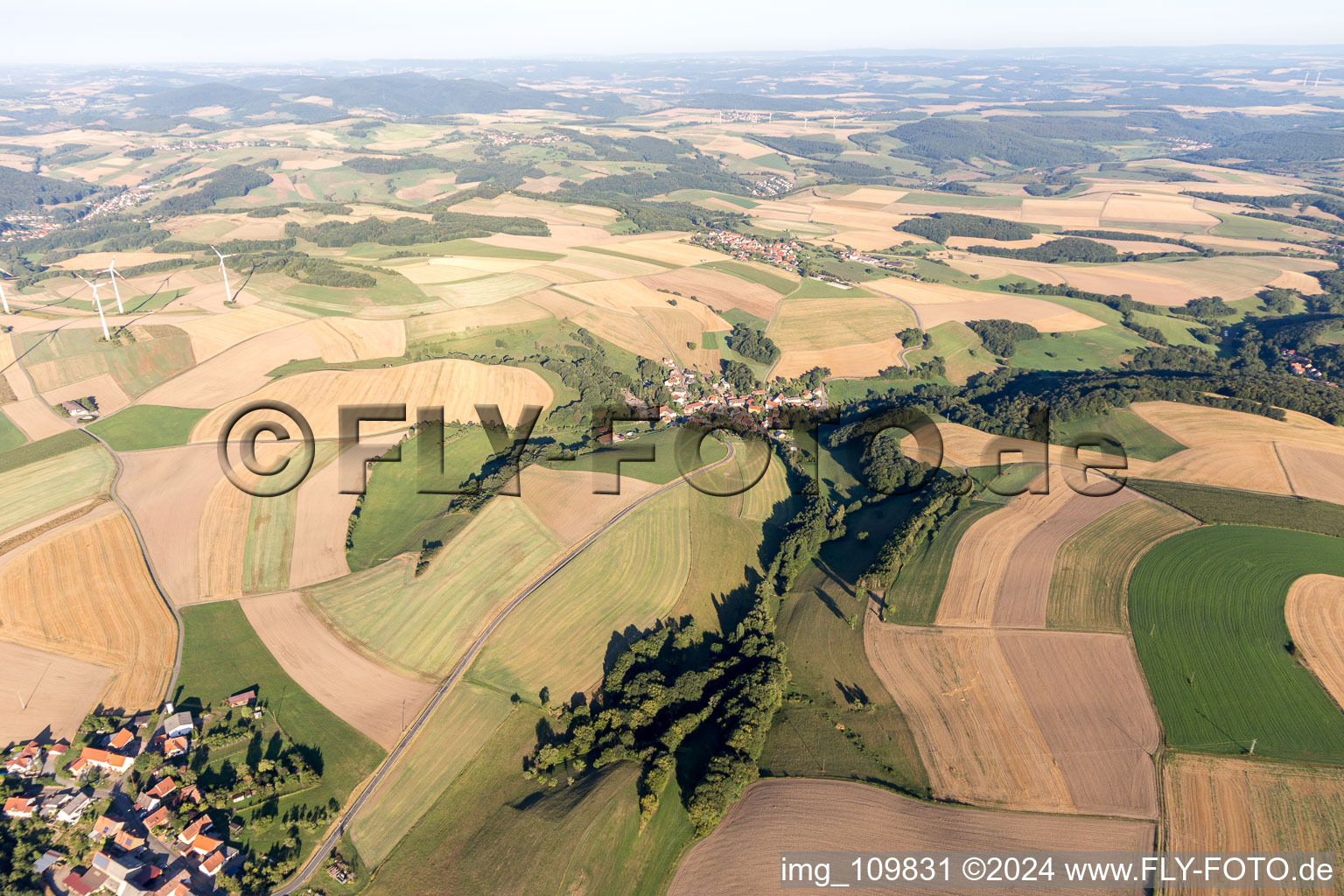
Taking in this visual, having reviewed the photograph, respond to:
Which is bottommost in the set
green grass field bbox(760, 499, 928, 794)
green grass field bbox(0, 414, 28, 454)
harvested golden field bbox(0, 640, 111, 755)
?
green grass field bbox(760, 499, 928, 794)

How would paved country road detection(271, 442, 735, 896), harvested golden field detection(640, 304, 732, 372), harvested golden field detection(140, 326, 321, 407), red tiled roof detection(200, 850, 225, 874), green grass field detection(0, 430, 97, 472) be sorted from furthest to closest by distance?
harvested golden field detection(640, 304, 732, 372) → harvested golden field detection(140, 326, 321, 407) → green grass field detection(0, 430, 97, 472) → paved country road detection(271, 442, 735, 896) → red tiled roof detection(200, 850, 225, 874)

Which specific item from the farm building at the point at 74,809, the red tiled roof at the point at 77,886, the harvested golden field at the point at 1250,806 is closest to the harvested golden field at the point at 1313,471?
the harvested golden field at the point at 1250,806

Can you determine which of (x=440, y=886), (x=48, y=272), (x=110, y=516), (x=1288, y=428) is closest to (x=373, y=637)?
(x=440, y=886)

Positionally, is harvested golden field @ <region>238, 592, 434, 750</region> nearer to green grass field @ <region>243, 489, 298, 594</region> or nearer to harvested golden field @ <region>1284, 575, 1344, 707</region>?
green grass field @ <region>243, 489, 298, 594</region>

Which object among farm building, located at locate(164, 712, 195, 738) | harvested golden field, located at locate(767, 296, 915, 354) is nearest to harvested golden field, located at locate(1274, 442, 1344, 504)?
harvested golden field, located at locate(767, 296, 915, 354)

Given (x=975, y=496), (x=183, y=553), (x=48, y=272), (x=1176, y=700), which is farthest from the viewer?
(x=48, y=272)

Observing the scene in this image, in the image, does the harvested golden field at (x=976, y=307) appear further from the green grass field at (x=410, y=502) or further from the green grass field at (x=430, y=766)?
the green grass field at (x=430, y=766)

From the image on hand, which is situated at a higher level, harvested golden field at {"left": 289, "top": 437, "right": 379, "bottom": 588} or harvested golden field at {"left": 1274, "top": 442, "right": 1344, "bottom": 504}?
harvested golden field at {"left": 1274, "top": 442, "right": 1344, "bottom": 504}

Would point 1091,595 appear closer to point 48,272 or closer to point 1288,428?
point 1288,428
